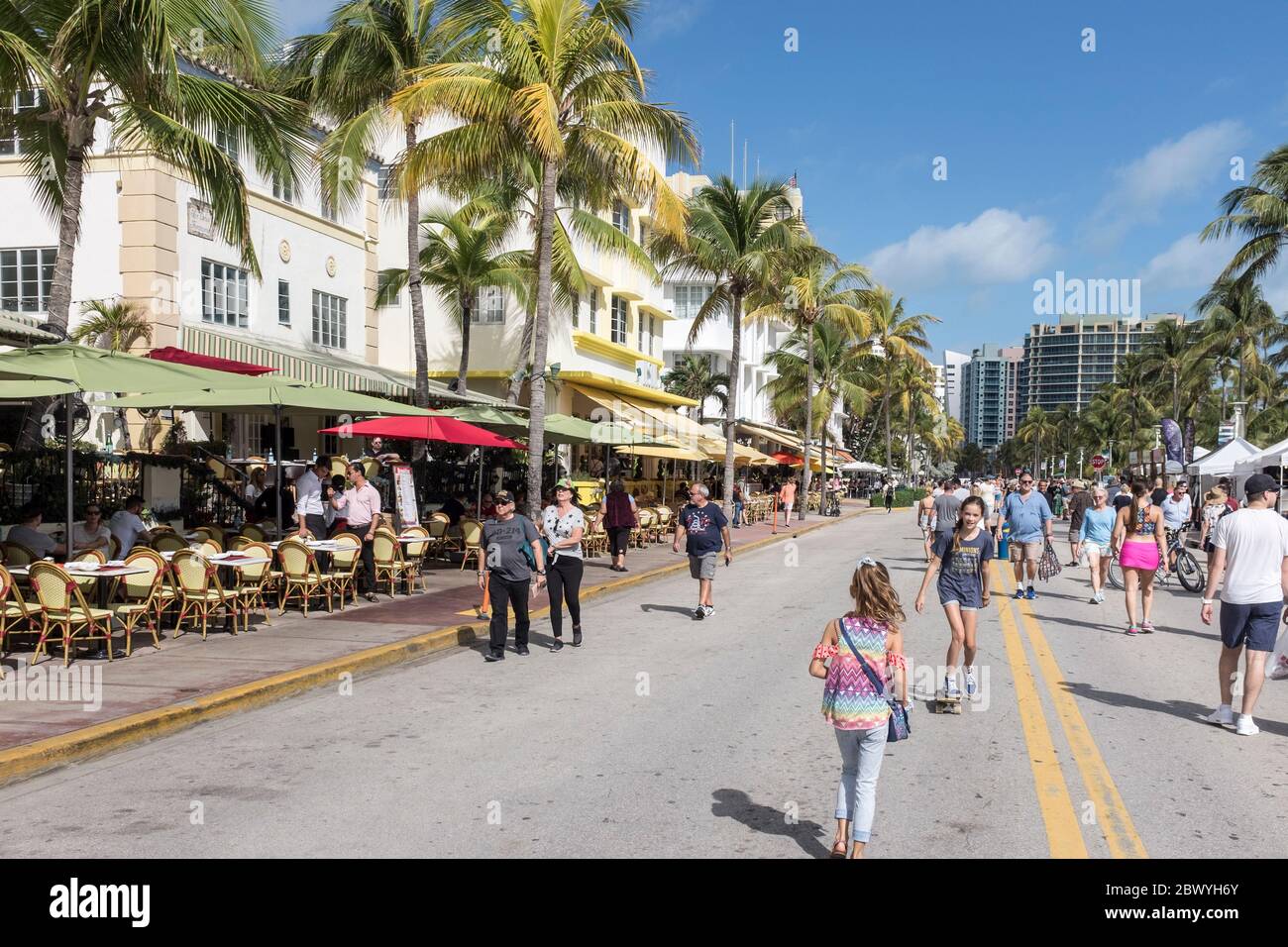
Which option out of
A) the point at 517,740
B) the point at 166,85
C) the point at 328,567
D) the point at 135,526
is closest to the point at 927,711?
the point at 517,740

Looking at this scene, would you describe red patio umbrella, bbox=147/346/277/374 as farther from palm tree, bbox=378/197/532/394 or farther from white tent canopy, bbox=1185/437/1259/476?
white tent canopy, bbox=1185/437/1259/476

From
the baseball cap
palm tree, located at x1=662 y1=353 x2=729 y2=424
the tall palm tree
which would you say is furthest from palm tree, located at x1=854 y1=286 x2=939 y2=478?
the baseball cap

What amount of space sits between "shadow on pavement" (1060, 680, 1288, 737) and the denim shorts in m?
0.68

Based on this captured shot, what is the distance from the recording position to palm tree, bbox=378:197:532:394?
25641 millimetres

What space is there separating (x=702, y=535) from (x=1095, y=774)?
22.9 feet

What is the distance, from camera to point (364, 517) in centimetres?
1346

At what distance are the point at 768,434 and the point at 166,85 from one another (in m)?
36.1

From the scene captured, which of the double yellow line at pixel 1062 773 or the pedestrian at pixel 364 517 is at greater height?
the pedestrian at pixel 364 517

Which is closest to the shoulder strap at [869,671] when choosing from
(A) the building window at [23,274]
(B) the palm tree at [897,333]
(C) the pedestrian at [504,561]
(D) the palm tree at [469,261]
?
(C) the pedestrian at [504,561]

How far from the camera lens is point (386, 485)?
858 inches

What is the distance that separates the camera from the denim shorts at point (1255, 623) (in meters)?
7.16

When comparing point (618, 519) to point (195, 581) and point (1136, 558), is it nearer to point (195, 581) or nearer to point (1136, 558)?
point (1136, 558)
